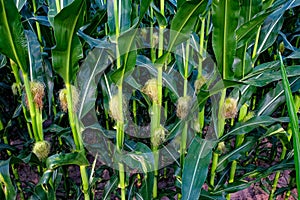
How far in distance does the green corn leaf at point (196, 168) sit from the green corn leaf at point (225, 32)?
248 millimetres

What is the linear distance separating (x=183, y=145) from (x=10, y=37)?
0.73m

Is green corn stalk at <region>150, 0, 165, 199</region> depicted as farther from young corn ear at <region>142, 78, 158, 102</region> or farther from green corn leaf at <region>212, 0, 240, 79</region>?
green corn leaf at <region>212, 0, 240, 79</region>

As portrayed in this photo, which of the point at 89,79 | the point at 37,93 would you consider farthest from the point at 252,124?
the point at 37,93

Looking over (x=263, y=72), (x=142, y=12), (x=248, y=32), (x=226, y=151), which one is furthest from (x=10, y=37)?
(x=226, y=151)

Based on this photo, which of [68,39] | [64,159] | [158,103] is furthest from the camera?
[158,103]

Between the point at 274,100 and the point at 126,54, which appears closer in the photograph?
the point at 126,54

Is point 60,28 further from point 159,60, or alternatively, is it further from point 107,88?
point 107,88

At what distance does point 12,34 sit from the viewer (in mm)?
931

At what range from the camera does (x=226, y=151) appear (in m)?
1.38

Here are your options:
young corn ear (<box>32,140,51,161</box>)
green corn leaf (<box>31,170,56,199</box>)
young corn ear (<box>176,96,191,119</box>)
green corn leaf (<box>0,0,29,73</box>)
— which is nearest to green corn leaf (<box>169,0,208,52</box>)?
young corn ear (<box>176,96,191,119</box>)

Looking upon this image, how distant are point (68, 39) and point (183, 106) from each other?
49 cm

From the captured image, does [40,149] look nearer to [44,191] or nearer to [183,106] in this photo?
[44,191]

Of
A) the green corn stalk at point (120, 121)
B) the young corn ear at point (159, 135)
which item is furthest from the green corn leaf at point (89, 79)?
the young corn ear at point (159, 135)

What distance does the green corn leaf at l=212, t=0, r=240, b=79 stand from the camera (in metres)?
0.92
